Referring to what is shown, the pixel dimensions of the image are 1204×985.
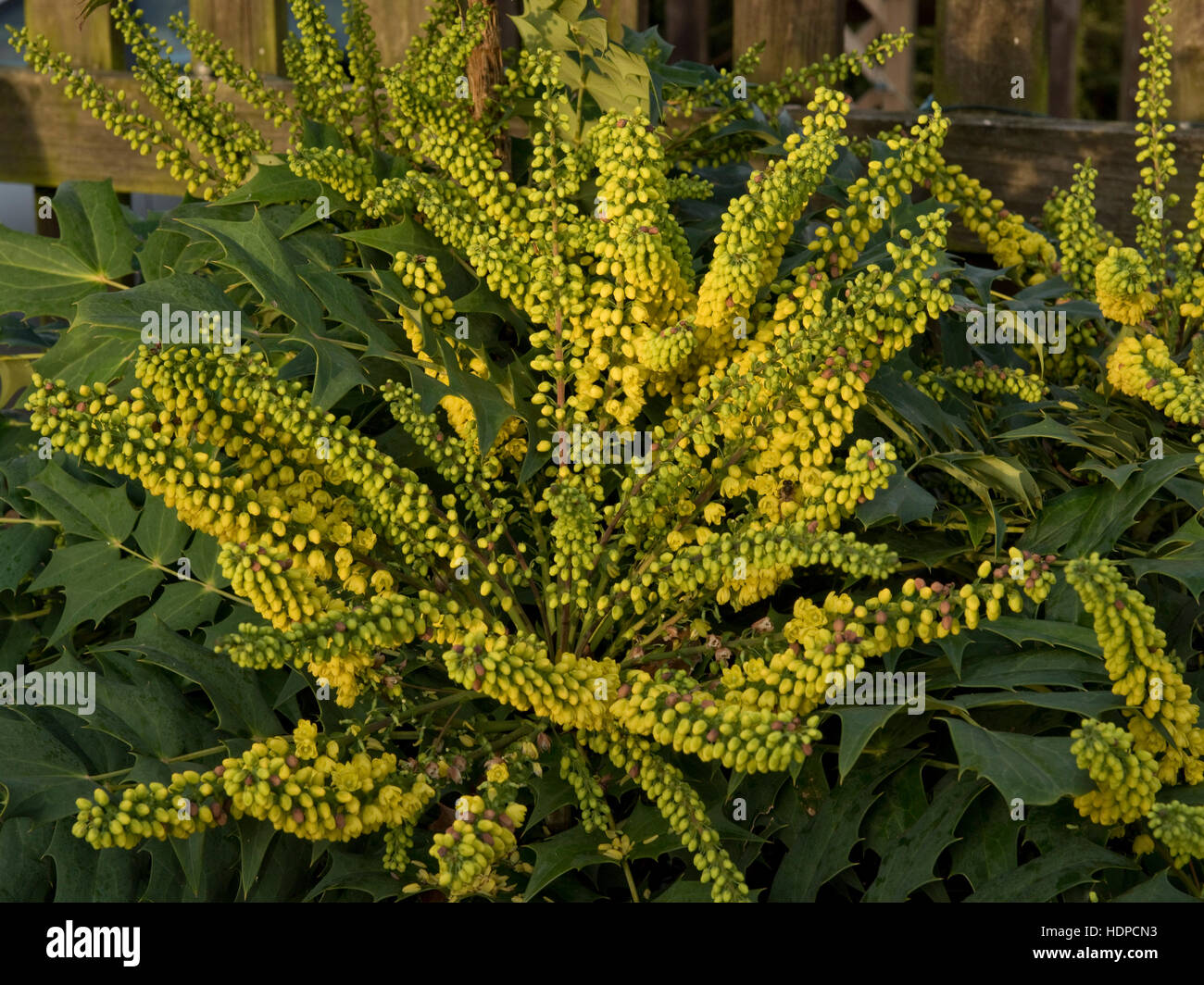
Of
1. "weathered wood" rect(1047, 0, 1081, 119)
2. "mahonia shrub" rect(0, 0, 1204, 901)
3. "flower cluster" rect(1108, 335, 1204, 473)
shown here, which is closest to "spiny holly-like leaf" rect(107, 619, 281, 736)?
"mahonia shrub" rect(0, 0, 1204, 901)

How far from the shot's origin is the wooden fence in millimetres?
2389

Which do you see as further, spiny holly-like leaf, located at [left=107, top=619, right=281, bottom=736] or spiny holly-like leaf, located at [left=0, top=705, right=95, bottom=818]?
spiny holly-like leaf, located at [left=107, top=619, right=281, bottom=736]

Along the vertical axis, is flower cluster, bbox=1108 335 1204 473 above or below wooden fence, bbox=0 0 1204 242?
below

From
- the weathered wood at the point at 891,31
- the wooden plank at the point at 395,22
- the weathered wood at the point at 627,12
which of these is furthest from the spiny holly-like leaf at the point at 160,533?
the weathered wood at the point at 891,31

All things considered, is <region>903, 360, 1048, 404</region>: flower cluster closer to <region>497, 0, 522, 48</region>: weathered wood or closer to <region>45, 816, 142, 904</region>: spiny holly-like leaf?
<region>45, 816, 142, 904</region>: spiny holly-like leaf

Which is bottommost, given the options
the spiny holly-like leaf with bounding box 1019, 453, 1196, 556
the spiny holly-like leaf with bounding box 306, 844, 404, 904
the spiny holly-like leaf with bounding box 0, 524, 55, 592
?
the spiny holly-like leaf with bounding box 306, 844, 404, 904

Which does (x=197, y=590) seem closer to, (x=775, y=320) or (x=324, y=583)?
(x=324, y=583)

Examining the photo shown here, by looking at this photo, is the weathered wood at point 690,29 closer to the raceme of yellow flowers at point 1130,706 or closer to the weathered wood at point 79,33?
→ the weathered wood at point 79,33

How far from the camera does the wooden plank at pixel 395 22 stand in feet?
8.78

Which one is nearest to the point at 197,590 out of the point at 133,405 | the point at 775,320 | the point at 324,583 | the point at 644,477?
the point at 324,583

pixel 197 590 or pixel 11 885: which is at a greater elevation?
pixel 197 590

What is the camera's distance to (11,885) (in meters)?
1.25

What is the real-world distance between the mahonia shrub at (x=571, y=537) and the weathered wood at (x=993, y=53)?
830 millimetres
